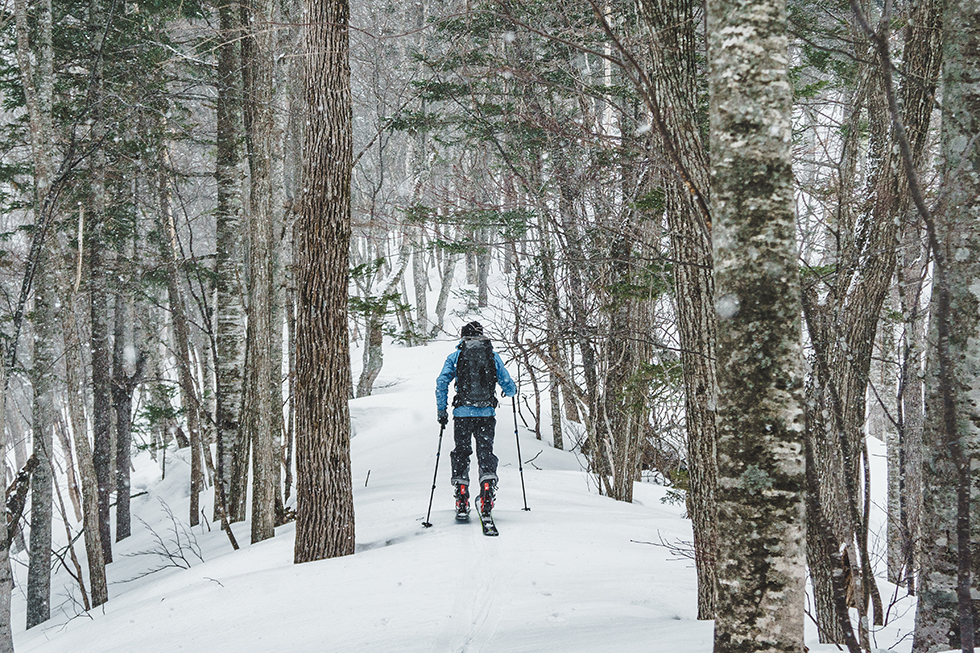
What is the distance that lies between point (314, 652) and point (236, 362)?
690cm

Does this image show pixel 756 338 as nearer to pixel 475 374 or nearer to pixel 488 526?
pixel 488 526

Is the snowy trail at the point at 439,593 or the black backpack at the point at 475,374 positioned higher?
the black backpack at the point at 475,374

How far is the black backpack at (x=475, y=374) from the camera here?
23.0ft

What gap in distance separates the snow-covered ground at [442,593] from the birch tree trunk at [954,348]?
0.59 meters

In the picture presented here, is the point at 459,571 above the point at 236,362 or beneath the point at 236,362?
beneath

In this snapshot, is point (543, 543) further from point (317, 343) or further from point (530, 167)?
point (530, 167)

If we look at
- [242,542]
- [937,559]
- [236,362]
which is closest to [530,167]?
[236,362]

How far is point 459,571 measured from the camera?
5.08 m

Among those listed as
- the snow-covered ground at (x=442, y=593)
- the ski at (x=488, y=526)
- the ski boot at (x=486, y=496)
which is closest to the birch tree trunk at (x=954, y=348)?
the snow-covered ground at (x=442, y=593)

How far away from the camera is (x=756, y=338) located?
197 cm

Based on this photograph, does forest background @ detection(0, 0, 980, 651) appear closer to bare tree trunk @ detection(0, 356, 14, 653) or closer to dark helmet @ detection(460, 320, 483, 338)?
bare tree trunk @ detection(0, 356, 14, 653)

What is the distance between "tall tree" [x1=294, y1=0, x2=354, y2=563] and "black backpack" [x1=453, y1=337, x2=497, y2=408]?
5.55 feet

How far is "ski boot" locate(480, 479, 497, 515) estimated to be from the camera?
6.60m

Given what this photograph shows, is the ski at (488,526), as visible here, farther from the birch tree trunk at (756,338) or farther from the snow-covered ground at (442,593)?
the birch tree trunk at (756,338)
